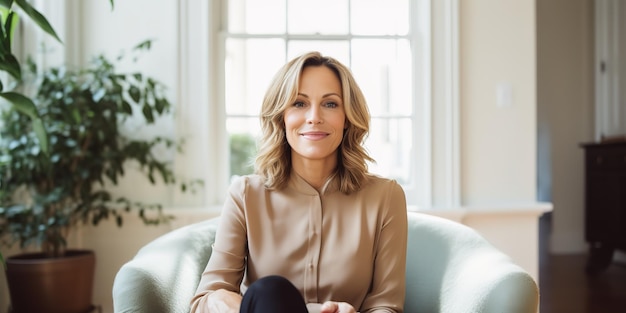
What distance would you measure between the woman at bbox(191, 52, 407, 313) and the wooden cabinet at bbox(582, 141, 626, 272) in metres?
3.36

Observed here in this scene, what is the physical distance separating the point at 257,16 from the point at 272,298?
1890 mm

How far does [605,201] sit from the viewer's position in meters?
4.34

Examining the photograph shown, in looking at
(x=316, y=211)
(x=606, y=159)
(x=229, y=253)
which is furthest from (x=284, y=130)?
(x=606, y=159)

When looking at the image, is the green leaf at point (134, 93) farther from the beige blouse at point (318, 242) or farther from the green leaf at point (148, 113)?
the beige blouse at point (318, 242)

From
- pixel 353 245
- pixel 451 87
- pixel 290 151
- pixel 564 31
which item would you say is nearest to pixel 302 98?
pixel 290 151

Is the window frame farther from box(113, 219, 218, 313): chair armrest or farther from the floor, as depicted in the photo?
the floor

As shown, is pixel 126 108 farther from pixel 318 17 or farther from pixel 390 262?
pixel 390 262

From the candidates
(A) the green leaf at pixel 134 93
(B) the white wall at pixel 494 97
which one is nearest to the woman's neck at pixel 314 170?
(A) the green leaf at pixel 134 93

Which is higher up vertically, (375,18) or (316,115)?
(375,18)

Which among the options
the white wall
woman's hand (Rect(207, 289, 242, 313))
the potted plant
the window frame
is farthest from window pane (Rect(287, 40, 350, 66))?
woman's hand (Rect(207, 289, 242, 313))

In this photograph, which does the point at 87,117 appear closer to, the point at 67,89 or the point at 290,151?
the point at 67,89

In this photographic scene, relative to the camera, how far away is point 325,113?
1.44 meters

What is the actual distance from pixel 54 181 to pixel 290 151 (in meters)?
1.28

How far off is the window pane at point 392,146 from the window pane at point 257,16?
680mm
